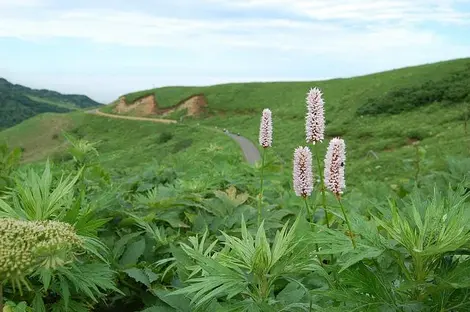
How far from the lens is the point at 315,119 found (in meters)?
2.62

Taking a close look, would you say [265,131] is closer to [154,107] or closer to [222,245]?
[222,245]

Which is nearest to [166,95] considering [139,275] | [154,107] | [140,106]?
[154,107]

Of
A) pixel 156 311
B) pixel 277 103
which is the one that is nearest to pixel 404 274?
pixel 156 311

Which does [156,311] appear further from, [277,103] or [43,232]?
[277,103]

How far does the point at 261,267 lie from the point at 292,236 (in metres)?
0.18

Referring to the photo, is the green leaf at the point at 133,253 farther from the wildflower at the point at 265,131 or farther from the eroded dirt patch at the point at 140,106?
the eroded dirt patch at the point at 140,106

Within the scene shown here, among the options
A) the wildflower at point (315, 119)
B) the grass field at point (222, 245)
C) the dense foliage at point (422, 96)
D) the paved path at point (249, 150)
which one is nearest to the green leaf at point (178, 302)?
the grass field at point (222, 245)

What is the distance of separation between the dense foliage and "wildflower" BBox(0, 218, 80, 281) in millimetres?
55170

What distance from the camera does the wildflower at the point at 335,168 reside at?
2.35 m

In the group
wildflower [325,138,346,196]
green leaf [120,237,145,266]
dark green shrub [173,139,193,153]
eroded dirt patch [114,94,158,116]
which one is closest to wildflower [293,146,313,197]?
wildflower [325,138,346,196]

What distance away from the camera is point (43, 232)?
187 cm

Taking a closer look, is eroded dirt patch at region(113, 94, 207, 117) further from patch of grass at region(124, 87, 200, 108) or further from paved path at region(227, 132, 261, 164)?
paved path at region(227, 132, 261, 164)

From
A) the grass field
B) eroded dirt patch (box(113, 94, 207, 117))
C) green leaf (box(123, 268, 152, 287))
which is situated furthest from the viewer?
eroded dirt patch (box(113, 94, 207, 117))

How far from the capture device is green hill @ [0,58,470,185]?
33625 mm
